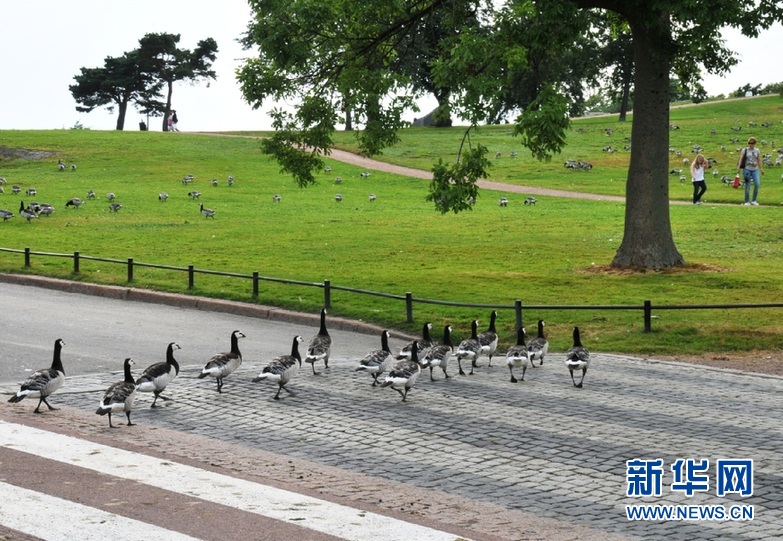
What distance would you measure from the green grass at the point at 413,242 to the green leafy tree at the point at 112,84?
28117 mm

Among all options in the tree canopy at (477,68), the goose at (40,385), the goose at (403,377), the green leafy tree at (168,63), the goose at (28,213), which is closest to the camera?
the goose at (40,385)

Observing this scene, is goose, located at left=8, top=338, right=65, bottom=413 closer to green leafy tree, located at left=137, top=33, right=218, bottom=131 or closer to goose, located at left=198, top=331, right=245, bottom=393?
goose, located at left=198, top=331, right=245, bottom=393

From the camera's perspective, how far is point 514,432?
11977mm

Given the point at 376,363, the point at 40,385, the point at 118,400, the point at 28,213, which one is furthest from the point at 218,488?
the point at 28,213

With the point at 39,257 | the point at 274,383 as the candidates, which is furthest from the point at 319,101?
the point at 274,383

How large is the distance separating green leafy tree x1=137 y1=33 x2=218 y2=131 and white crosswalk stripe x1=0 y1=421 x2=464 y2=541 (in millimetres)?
87834

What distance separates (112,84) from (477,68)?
7743cm

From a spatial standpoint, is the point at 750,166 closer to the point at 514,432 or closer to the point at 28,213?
the point at 28,213

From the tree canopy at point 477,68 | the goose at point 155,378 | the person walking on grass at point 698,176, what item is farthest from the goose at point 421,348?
the person walking on grass at point 698,176

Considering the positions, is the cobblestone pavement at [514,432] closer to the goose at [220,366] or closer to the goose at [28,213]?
the goose at [220,366]

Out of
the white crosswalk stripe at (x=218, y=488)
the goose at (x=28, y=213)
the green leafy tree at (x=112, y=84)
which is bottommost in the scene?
the white crosswalk stripe at (x=218, y=488)

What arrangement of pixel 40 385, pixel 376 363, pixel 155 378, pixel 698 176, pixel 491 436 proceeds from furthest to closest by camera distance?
1. pixel 698 176
2. pixel 376 363
3. pixel 155 378
4. pixel 40 385
5. pixel 491 436

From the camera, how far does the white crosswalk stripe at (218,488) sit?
847 centimetres

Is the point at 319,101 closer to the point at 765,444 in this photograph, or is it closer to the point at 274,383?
the point at 274,383
